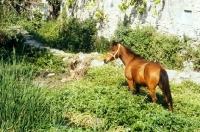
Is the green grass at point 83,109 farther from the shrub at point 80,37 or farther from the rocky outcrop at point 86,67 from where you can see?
the shrub at point 80,37

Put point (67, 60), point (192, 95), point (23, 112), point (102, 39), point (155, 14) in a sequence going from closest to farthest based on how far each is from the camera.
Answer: point (23, 112), point (192, 95), point (67, 60), point (155, 14), point (102, 39)

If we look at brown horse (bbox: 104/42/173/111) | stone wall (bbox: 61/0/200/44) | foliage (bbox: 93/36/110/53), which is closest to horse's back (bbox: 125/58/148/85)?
brown horse (bbox: 104/42/173/111)

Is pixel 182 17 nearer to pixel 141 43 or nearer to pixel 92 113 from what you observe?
pixel 141 43

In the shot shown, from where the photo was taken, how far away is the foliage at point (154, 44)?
13.9m

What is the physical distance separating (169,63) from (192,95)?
3.56m

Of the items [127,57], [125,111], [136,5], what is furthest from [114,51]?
[136,5]

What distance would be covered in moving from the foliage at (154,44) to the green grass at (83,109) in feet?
11.5

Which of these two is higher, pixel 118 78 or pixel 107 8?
pixel 107 8

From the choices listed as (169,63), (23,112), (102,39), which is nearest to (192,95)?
(169,63)

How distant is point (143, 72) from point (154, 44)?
6.06m

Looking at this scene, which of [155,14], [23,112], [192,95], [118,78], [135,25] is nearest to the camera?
[23,112]

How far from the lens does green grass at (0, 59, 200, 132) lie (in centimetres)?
607

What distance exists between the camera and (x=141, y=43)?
14.8 m

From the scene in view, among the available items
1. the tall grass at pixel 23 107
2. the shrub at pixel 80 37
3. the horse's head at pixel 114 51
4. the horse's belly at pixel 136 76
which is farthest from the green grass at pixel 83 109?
the shrub at pixel 80 37
